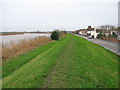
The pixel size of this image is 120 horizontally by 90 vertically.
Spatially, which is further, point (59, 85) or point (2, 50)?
point (2, 50)

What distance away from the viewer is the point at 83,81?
5480mm

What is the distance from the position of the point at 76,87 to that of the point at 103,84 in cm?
Result: 132

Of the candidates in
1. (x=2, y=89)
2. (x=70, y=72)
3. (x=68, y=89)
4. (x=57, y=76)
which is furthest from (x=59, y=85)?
(x=2, y=89)

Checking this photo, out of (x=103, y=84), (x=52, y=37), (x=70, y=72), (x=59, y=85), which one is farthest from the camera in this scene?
(x=52, y=37)

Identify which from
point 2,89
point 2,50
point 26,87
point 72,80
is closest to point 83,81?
point 72,80

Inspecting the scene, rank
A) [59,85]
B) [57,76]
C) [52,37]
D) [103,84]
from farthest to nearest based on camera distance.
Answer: [52,37] < [57,76] < [103,84] < [59,85]

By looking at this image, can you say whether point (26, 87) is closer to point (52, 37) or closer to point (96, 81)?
point (96, 81)

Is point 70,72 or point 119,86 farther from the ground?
point 70,72

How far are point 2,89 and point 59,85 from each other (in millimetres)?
2396

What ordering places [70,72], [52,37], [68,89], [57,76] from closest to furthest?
[68,89], [57,76], [70,72], [52,37]

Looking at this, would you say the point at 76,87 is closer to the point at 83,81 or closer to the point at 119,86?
the point at 83,81

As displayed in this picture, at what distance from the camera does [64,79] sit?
18.5 feet

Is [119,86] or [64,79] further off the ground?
[64,79]

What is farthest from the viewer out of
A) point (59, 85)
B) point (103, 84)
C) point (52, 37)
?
point (52, 37)
